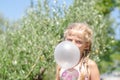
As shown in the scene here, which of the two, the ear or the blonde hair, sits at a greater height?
the blonde hair

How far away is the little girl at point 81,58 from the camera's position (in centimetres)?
353

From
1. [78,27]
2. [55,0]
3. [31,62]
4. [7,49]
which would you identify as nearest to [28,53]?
[31,62]

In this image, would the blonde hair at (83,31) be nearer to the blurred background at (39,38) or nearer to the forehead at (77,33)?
the forehead at (77,33)

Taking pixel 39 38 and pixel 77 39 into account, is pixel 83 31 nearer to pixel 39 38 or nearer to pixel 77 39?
pixel 77 39

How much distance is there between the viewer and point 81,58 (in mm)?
3652

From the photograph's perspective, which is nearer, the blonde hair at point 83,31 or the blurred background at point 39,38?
the blonde hair at point 83,31

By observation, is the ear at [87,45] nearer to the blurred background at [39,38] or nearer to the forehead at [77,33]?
the forehead at [77,33]

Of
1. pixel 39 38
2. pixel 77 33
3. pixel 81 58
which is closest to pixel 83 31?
pixel 77 33

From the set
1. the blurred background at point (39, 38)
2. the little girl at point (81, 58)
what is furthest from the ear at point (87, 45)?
the blurred background at point (39, 38)

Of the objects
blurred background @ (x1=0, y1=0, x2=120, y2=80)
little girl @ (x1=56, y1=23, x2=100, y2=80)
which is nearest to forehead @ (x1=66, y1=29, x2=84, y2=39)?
little girl @ (x1=56, y1=23, x2=100, y2=80)

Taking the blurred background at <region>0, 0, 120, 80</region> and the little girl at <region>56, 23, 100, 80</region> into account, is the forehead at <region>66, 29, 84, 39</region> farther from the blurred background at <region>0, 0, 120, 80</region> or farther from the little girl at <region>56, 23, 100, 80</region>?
the blurred background at <region>0, 0, 120, 80</region>

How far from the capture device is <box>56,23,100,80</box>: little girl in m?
3.53

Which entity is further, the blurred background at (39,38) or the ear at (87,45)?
the blurred background at (39,38)

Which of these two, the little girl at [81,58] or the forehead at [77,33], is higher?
the forehead at [77,33]
